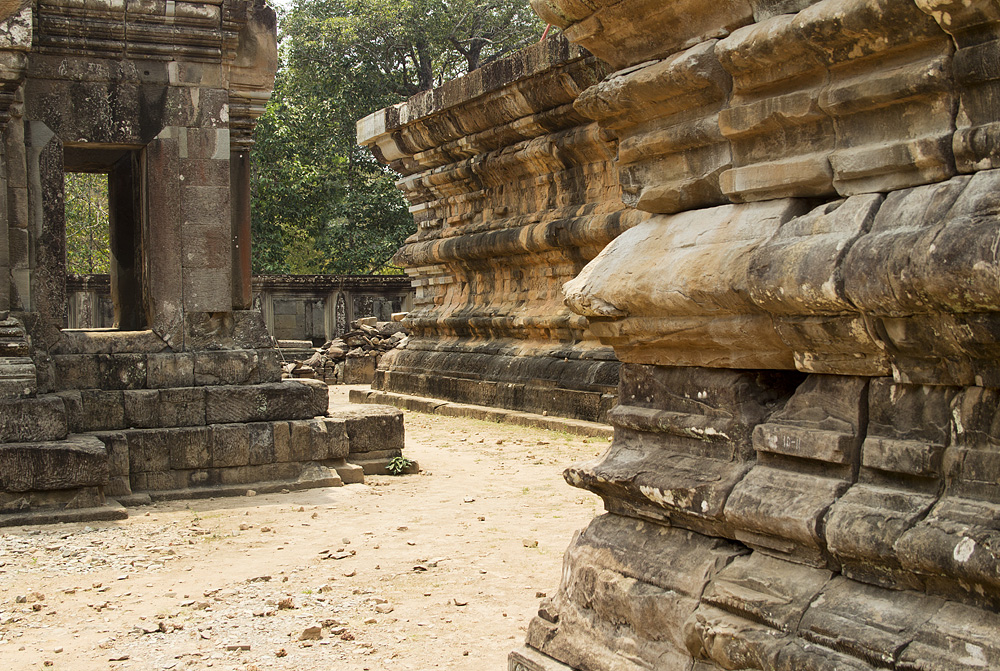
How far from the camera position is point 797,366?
2.51 meters

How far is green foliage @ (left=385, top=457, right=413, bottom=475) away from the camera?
24.3 ft

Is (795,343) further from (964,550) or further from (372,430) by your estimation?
(372,430)

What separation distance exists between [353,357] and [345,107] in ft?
34.1

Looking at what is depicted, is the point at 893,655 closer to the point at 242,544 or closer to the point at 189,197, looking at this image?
the point at 242,544

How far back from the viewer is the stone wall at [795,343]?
2.05 meters

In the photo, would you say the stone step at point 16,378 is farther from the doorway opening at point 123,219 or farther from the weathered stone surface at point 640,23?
the weathered stone surface at point 640,23

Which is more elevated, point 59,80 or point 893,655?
point 59,80

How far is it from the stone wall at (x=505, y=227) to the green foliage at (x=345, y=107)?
38.4 ft

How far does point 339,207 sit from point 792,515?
24191 mm

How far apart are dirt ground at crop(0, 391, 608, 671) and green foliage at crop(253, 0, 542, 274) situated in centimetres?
1944

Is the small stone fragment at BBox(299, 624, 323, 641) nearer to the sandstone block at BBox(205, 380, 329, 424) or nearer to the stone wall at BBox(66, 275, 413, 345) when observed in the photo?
the sandstone block at BBox(205, 380, 329, 424)

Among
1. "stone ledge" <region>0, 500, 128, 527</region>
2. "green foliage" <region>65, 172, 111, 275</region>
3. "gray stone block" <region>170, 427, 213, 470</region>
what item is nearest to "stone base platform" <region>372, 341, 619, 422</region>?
"gray stone block" <region>170, 427, 213, 470</region>

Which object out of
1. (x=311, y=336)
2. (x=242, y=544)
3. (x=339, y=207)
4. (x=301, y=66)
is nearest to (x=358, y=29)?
(x=301, y=66)

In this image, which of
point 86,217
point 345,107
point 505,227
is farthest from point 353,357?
point 86,217
